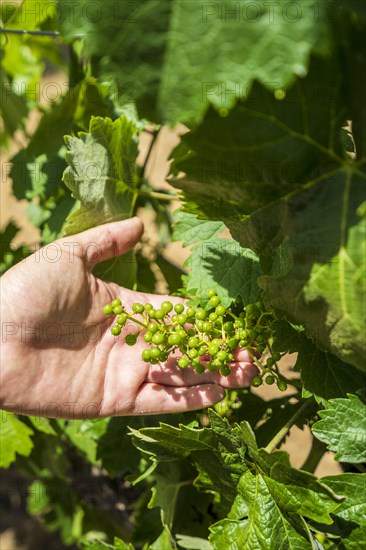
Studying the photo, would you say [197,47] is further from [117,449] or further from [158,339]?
[117,449]

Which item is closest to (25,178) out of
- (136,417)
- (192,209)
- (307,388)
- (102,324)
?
(102,324)

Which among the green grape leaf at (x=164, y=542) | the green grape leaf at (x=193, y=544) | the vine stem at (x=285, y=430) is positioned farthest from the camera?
the green grape leaf at (x=164, y=542)

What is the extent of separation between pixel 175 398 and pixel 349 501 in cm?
55

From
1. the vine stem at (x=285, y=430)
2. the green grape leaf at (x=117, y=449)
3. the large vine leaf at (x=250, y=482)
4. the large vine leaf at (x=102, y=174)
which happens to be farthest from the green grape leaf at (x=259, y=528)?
the large vine leaf at (x=102, y=174)

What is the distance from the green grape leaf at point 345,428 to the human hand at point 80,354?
307 millimetres

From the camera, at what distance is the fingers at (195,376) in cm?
165

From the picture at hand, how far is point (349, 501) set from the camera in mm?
1382

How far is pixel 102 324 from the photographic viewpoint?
1.81 metres

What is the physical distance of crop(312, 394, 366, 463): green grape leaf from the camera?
138cm

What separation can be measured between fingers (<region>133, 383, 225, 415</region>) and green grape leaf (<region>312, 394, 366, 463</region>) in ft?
1.26

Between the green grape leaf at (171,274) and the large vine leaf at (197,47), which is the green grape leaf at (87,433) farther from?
the large vine leaf at (197,47)

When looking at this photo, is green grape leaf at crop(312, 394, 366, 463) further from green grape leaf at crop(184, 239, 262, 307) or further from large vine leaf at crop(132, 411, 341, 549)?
green grape leaf at crop(184, 239, 262, 307)

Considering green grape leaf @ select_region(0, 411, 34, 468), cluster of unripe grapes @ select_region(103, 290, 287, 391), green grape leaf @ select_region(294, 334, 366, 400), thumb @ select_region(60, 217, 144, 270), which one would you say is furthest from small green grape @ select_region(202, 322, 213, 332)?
green grape leaf @ select_region(0, 411, 34, 468)

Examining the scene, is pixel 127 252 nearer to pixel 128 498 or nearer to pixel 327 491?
pixel 327 491
